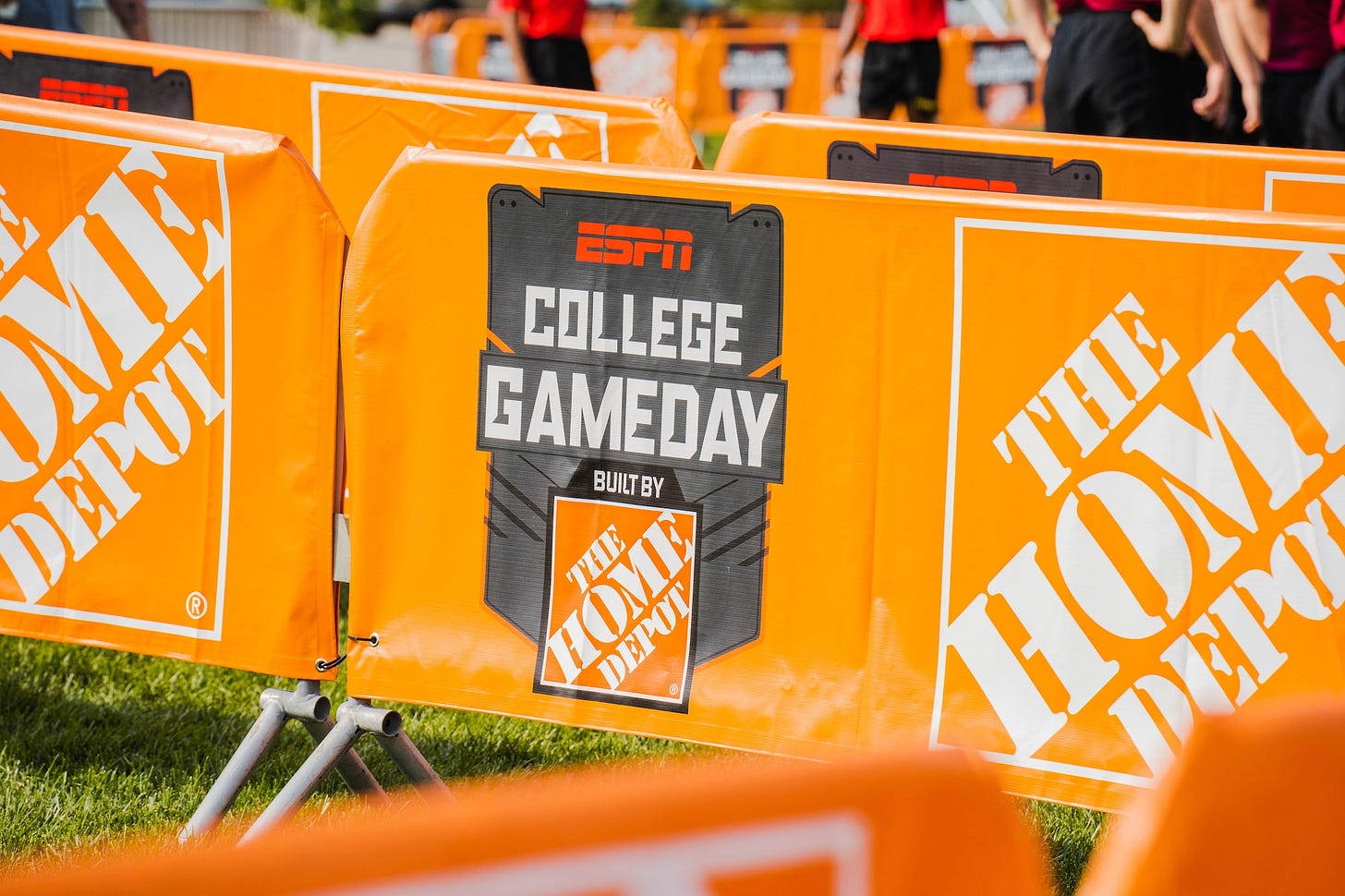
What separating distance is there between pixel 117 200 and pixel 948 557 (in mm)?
1844

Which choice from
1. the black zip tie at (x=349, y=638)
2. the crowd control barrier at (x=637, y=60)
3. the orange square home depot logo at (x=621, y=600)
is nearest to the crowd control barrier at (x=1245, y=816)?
the orange square home depot logo at (x=621, y=600)

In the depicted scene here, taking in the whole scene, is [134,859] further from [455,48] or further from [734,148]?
[455,48]

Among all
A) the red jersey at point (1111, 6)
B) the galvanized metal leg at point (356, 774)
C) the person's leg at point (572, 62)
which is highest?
the red jersey at point (1111, 6)

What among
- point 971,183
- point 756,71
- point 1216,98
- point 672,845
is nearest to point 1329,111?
point 1216,98

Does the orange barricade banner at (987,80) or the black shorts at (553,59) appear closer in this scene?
the black shorts at (553,59)

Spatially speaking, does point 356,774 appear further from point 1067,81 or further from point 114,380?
point 1067,81

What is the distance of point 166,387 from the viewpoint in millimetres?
3061

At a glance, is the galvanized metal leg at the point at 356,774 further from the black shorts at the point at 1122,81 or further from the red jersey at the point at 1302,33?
the red jersey at the point at 1302,33

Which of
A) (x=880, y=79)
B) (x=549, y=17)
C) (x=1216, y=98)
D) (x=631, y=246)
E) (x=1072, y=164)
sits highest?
(x=549, y=17)

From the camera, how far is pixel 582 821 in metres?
1.22

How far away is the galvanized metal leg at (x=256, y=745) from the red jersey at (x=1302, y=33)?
5254 mm

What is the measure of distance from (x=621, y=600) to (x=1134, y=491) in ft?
3.27

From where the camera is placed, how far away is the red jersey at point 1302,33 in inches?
249

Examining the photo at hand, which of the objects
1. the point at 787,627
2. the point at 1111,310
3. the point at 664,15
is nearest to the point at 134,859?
the point at 787,627
